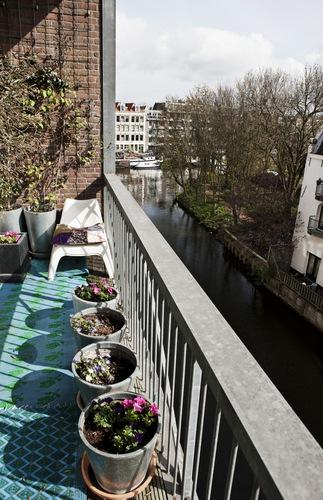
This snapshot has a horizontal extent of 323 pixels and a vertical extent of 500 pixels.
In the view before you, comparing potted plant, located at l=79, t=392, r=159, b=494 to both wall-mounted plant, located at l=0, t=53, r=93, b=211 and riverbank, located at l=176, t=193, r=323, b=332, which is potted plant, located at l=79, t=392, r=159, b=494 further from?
riverbank, located at l=176, t=193, r=323, b=332

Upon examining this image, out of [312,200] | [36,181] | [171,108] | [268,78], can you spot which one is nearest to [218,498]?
[36,181]

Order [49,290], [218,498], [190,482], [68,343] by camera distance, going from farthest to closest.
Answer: [218,498] → [49,290] → [68,343] → [190,482]

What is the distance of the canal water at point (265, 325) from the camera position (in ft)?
37.3

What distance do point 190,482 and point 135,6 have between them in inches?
210

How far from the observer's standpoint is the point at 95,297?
2666 millimetres

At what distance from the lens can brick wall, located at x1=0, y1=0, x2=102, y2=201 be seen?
3979 millimetres

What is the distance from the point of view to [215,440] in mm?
989

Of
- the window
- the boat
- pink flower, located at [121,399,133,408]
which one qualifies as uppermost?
pink flower, located at [121,399,133,408]

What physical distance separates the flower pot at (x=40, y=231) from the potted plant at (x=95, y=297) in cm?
166

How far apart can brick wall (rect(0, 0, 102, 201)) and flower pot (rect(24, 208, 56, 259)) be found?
142cm

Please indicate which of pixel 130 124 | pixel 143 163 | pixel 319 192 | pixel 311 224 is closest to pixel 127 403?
pixel 319 192

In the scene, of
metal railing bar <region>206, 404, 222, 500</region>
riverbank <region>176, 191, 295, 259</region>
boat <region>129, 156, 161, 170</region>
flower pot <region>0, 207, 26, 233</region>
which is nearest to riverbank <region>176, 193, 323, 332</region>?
riverbank <region>176, 191, 295, 259</region>

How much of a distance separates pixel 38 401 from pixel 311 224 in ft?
50.2

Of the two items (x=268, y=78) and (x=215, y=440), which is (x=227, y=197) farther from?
(x=215, y=440)
